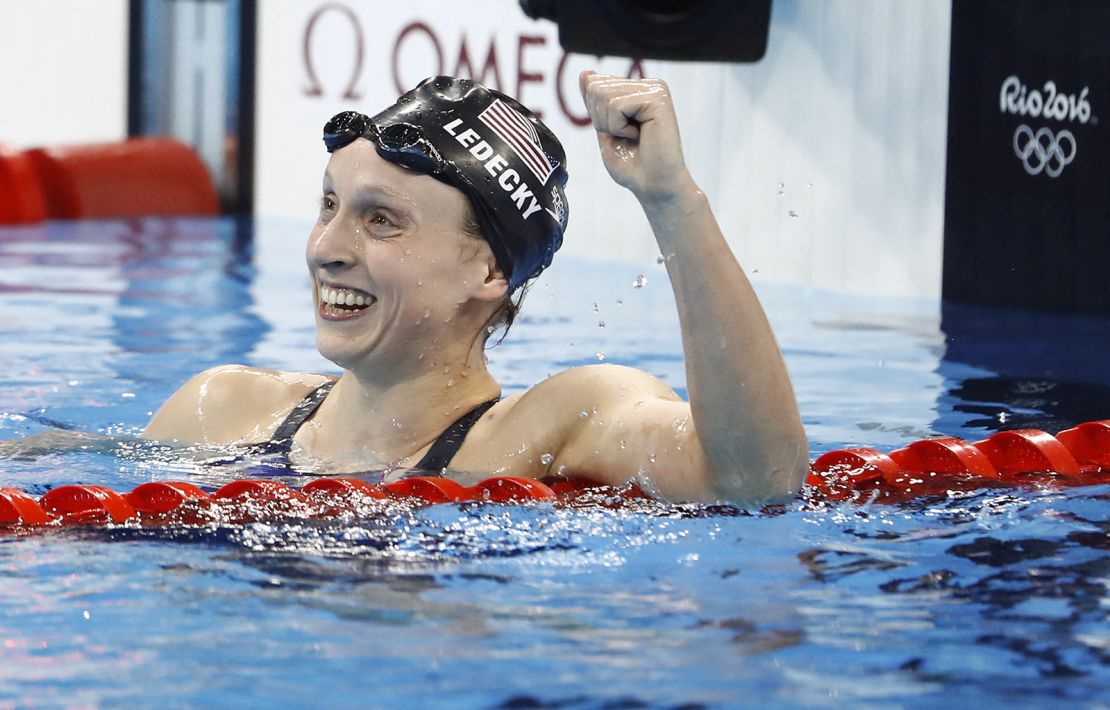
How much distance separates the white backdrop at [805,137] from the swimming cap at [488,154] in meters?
4.99

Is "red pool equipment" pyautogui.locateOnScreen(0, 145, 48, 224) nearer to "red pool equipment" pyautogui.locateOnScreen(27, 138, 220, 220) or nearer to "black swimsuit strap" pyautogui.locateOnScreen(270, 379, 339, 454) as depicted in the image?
"red pool equipment" pyautogui.locateOnScreen(27, 138, 220, 220)

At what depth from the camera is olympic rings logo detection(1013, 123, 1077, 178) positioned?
759cm

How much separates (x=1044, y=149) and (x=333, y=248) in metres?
5.21

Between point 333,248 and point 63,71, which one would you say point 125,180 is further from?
point 333,248

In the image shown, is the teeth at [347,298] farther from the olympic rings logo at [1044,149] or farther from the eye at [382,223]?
the olympic rings logo at [1044,149]

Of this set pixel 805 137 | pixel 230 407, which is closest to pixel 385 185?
pixel 230 407

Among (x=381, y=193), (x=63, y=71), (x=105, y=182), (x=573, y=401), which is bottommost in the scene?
(x=573, y=401)

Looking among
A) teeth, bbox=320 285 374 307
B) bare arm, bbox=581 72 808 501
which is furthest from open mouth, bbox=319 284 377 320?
bare arm, bbox=581 72 808 501

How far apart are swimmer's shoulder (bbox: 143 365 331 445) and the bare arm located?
1426 millimetres

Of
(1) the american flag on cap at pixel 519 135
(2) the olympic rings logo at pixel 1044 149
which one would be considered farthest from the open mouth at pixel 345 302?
(2) the olympic rings logo at pixel 1044 149

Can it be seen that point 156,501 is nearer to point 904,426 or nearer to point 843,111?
point 904,426

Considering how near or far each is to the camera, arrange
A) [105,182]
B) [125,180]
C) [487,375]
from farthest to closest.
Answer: [125,180]
[105,182]
[487,375]

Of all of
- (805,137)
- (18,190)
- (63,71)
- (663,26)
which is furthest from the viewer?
(63,71)

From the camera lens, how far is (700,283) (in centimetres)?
262
